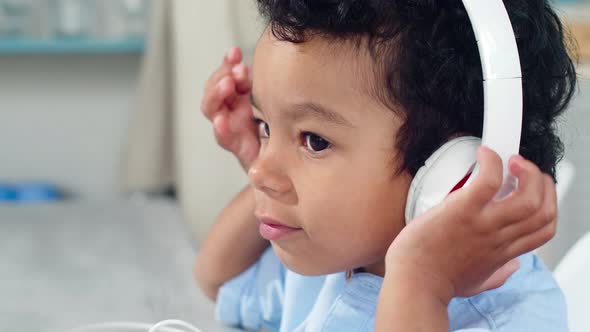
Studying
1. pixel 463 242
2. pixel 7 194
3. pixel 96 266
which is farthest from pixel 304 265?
pixel 7 194

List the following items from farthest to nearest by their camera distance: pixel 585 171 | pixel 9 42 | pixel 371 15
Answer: pixel 9 42 → pixel 585 171 → pixel 371 15

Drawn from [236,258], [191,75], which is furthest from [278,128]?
[191,75]

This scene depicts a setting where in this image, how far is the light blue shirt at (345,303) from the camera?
0.70 meters

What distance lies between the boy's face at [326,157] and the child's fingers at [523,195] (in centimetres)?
13

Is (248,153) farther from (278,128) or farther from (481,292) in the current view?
(481,292)

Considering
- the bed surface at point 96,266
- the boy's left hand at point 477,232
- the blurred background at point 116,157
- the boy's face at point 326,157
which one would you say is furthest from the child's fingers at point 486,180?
the bed surface at point 96,266

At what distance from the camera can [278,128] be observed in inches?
28.2

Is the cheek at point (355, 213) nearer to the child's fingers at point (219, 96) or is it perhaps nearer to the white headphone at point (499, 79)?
the white headphone at point (499, 79)

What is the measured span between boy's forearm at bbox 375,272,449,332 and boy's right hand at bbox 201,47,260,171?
0.35 m

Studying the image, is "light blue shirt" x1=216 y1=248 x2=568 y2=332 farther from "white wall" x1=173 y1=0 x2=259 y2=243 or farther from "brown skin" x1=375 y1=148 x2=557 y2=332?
"white wall" x1=173 y1=0 x2=259 y2=243

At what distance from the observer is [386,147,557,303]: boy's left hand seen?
1.91ft

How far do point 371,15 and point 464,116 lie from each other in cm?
11

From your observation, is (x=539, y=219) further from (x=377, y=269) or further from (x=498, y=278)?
(x=377, y=269)

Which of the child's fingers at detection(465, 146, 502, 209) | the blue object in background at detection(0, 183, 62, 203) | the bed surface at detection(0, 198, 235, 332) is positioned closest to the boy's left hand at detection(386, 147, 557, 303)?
the child's fingers at detection(465, 146, 502, 209)
